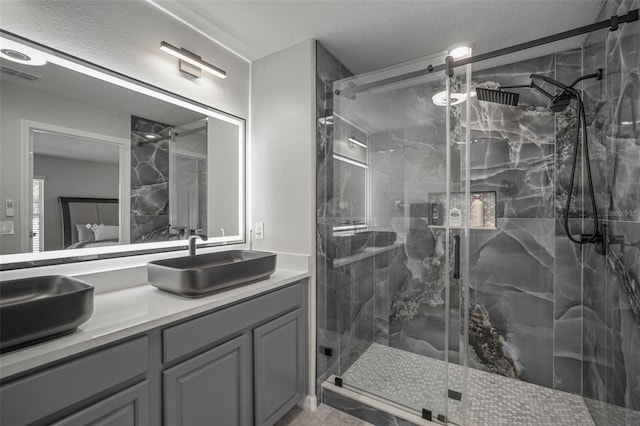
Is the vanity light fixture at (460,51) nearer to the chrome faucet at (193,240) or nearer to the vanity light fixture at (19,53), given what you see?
the chrome faucet at (193,240)

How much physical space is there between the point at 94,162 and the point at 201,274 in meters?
0.85

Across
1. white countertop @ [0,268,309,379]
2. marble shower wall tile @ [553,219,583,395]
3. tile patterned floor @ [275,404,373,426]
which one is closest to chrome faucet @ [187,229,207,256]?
white countertop @ [0,268,309,379]

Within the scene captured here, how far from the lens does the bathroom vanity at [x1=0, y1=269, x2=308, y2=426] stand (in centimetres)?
89

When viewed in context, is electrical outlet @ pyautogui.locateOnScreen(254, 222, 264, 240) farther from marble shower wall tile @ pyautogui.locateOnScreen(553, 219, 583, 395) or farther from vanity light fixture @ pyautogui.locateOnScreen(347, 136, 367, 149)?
marble shower wall tile @ pyautogui.locateOnScreen(553, 219, 583, 395)

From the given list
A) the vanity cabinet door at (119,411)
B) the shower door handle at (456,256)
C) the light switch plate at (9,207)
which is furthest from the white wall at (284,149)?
the light switch plate at (9,207)

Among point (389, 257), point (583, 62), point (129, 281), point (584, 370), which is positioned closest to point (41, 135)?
point (129, 281)

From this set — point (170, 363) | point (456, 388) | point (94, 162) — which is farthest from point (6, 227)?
point (456, 388)

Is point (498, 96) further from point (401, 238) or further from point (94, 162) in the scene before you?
point (94, 162)

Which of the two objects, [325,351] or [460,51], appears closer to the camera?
[460,51]

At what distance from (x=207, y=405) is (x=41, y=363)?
74 centimetres

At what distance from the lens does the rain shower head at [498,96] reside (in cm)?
197

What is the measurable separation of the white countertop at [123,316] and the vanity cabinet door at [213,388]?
239 mm

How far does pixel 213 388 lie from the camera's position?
4.57ft

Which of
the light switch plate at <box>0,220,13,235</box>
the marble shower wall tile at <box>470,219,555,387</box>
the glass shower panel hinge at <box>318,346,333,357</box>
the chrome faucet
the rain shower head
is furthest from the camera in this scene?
the marble shower wall tile at <box>470,219,555,387</box>
